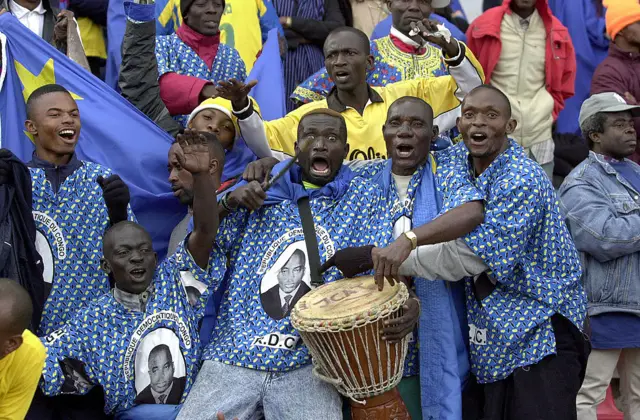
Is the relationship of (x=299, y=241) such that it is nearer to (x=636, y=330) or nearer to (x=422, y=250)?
(x=422, y=250)

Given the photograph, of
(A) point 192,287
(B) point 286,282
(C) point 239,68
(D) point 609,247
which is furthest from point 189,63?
(D) point 609,247

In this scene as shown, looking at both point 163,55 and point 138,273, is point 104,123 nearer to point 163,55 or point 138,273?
point 163,55

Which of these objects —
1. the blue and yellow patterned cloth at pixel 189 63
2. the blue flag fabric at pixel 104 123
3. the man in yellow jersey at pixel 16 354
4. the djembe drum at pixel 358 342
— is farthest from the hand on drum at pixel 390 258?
the blue and yellow patterned cloth at pixel 189 63

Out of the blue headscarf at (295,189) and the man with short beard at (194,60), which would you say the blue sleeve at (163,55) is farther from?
the blue headscarf at (295,189)

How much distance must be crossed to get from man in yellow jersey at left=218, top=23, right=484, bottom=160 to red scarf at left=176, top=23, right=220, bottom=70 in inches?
39.4

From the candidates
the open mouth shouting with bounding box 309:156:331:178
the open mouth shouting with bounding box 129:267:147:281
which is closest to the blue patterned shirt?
the open mouth shouting with bounding box 309:156:331:178

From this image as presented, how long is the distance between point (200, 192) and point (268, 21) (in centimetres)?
286

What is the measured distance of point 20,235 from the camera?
5.75 m

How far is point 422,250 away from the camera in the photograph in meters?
5.71

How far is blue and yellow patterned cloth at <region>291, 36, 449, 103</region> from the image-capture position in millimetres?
7430

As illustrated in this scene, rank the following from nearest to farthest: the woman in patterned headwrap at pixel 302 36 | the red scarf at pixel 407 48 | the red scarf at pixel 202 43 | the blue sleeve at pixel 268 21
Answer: the red scarf at pixel 407 48, the red scarf at pixel 202 43, the blue sleeve at pixel 268 21, the woman in patterned headwrap at pixel 302 36

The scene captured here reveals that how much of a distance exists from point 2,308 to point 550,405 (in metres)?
2.65

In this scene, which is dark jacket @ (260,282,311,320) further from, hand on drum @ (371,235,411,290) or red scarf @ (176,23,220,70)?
red scarf @ (176,23,220,70)

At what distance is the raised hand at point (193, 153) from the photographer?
5.73 m
